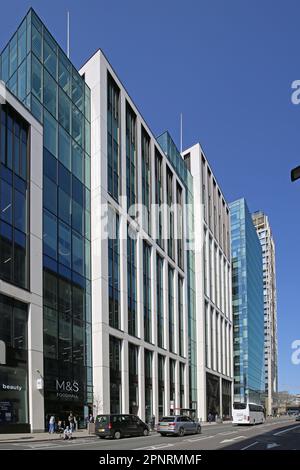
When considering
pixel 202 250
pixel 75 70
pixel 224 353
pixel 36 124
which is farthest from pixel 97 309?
pixel 224 353

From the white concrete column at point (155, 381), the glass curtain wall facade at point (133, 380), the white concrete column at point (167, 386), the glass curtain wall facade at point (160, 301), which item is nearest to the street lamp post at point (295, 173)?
the glass curtain wall facade at point (133, 380)

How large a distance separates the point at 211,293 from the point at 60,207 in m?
48.1

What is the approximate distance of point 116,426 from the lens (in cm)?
3625

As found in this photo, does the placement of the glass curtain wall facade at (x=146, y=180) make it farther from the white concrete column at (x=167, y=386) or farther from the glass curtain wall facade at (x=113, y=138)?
the white concrete column at (x=167, y=386)

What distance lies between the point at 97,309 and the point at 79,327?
2658 millimetres

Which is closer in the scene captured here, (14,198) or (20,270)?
(20,270)

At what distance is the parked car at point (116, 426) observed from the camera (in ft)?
117

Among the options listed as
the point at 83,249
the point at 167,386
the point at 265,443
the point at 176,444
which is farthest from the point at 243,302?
the point at 176,444

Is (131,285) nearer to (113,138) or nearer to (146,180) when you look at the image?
(146,180)

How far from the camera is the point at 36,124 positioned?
1666 inches

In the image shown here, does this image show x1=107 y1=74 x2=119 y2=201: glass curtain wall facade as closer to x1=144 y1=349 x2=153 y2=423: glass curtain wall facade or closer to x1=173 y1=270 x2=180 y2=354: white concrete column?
x1=144 y1=349 x2=153 y2=423: glass curtain wall facade

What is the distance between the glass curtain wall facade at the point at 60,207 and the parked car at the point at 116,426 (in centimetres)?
566

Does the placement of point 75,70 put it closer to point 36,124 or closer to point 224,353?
point 36,124

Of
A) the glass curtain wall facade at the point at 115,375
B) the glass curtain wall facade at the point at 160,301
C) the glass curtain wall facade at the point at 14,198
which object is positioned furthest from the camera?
the glass curtain wall facade at the point at 160,301
